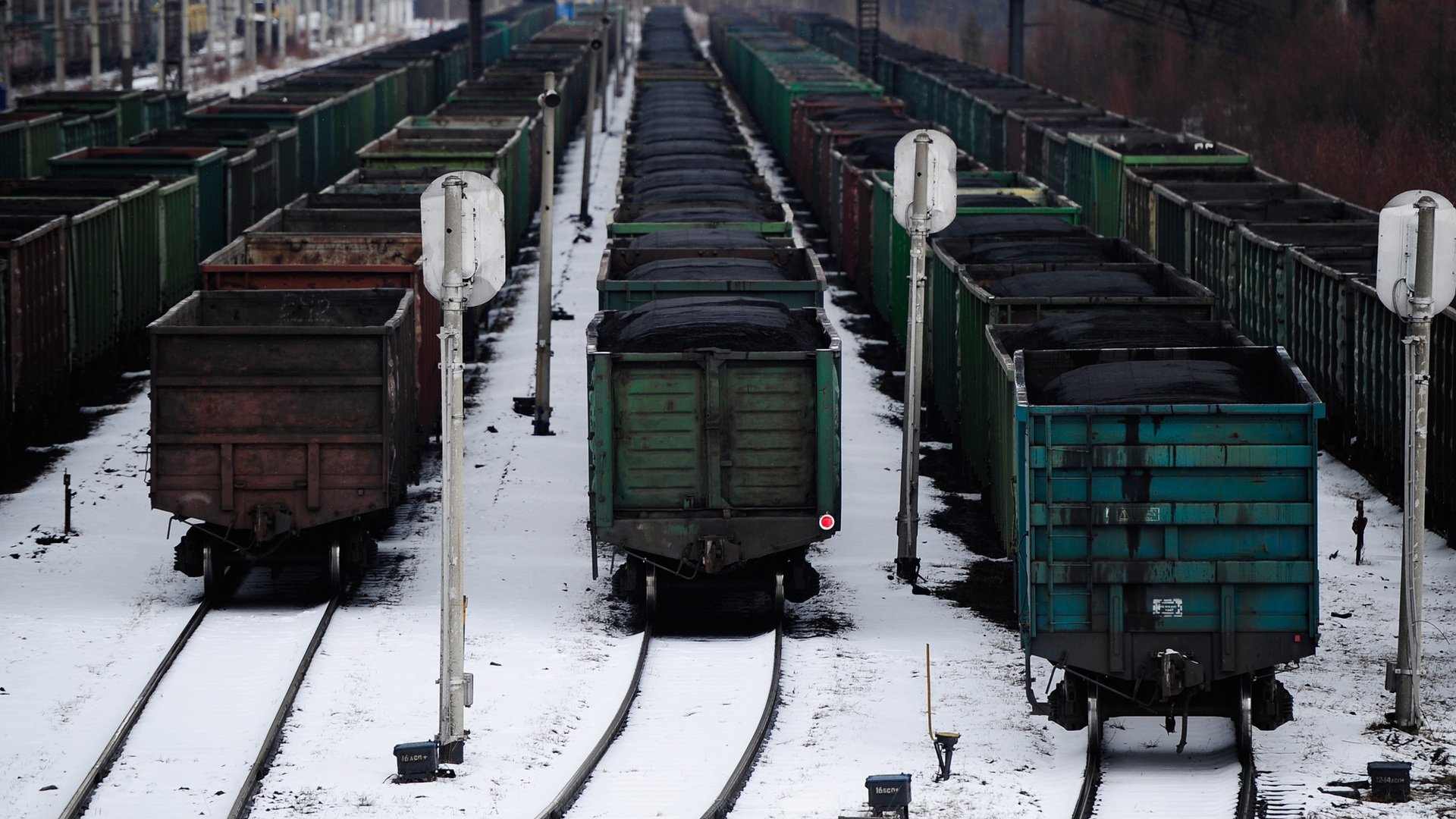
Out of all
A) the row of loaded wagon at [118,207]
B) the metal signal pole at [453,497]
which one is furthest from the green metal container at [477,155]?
the metal signal pole at [453,497]

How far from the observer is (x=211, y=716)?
43.7 ft

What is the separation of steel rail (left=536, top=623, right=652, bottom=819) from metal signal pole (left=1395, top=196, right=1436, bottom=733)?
5.04 metres

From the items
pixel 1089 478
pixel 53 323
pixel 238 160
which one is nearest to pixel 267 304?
pixel 53 323

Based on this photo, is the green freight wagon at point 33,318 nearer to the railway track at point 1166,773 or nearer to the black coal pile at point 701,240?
the black coal pile at point 701,240

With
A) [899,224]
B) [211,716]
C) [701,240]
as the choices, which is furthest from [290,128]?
[211,716]

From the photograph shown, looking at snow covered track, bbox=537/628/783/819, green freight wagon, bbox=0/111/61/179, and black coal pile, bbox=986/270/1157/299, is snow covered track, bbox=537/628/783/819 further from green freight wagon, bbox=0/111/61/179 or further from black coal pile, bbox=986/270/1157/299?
green freight wagon, bbox=0/111/61/179

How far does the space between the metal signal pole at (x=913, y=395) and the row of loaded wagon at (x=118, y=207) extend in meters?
9.46

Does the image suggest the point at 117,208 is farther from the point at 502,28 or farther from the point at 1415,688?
the point at 502,28

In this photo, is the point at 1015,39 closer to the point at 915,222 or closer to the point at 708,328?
the point at 915,222

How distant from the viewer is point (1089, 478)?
1185 centimetres

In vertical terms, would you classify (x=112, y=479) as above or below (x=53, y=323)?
below

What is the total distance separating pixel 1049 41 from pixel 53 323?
233ft

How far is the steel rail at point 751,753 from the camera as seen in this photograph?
1139 centimetres

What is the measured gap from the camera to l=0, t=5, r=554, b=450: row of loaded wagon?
70.3ft
